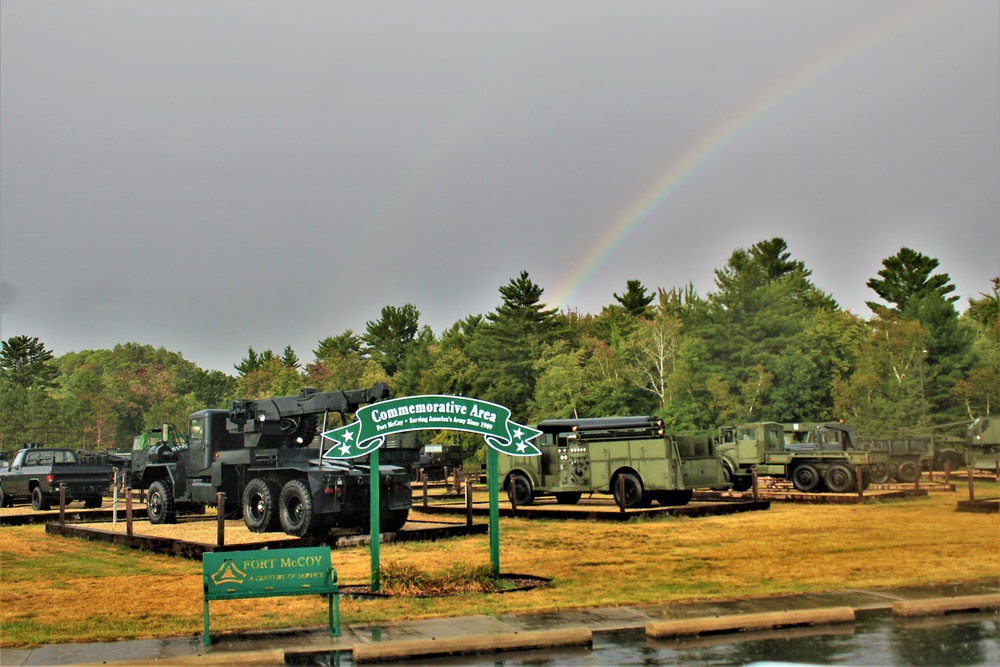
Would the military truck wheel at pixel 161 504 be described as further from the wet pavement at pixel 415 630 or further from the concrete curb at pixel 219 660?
the concrete curb at pixel 219 660

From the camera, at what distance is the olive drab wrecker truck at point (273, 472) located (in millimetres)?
19219

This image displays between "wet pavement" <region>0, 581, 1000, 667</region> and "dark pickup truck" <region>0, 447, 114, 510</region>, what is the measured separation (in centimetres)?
2328

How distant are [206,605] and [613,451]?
1730 cm

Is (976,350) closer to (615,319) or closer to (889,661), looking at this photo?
(615,319)

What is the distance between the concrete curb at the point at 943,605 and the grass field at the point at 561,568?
1856 mm

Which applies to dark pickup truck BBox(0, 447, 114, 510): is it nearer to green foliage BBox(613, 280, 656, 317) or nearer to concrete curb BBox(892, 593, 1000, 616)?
concrete curb BBox(892, 593, 1000, 616)

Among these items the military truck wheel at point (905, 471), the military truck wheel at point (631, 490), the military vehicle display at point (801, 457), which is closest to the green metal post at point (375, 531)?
the military truck wheel at point (631, 490)

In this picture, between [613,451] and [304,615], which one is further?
[613,451]

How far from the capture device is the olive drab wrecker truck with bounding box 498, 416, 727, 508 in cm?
2578

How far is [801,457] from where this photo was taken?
110 feet

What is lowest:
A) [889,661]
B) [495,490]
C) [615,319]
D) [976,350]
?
[889,661]

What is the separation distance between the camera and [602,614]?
37.3 ft

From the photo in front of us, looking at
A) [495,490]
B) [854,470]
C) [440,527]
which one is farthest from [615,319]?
[495,490]

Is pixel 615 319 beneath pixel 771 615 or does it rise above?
above
